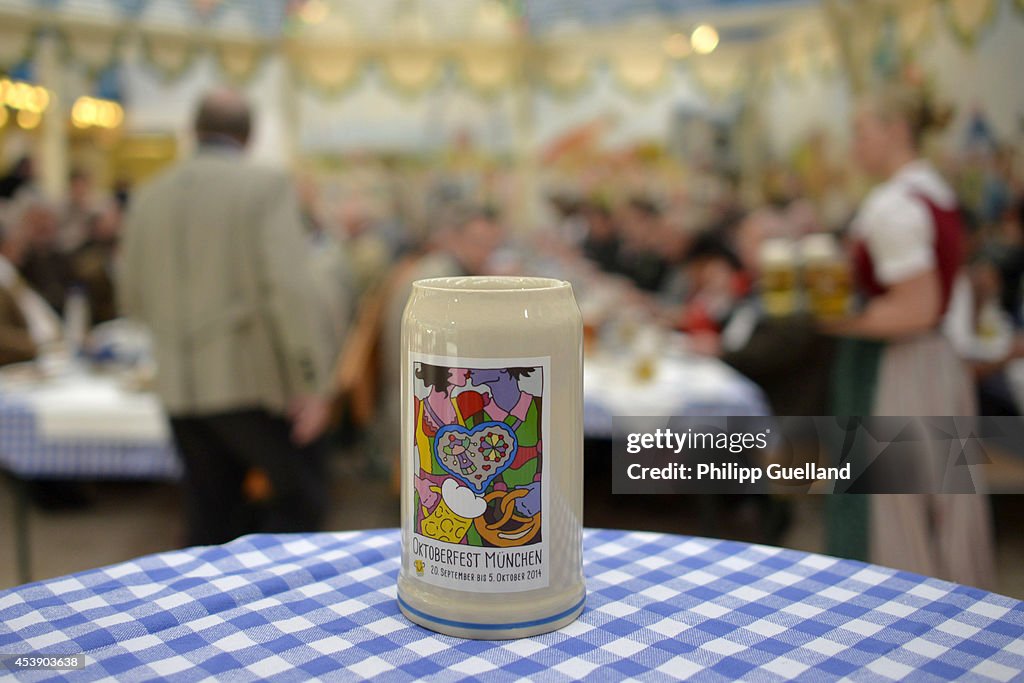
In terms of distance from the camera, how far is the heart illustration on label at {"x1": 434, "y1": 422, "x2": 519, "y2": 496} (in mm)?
724

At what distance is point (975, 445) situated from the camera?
1476 millimetres

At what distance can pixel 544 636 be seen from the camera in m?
0.74

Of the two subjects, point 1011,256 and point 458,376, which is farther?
point 1011,256

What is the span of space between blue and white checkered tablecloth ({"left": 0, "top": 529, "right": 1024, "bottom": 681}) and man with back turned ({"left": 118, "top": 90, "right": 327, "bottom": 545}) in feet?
5.17

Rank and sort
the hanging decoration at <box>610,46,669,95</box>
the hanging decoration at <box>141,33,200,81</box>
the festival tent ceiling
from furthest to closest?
1. the hanging decoration at <box>610,46,669,95</box>
2. the hanging decoration at <box>141,33,200,81</box>
3. the festival tent ceiling

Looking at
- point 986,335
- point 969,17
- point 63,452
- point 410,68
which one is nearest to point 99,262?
point 63,452

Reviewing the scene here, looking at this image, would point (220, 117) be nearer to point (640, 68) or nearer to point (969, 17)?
point (969, 17)

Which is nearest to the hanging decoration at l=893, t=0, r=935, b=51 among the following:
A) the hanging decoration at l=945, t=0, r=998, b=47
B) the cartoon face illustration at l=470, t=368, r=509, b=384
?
the hanging decoration at l=945, t=0, r=998, b=47

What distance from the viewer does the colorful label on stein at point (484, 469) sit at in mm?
721

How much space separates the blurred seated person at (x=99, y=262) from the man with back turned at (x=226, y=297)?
8.40 feet

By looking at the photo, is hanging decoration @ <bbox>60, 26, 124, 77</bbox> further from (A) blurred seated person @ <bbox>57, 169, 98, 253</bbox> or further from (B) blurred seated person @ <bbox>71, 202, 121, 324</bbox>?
(B) blurred seated person @ <bbox>71, 202, 121, 324</bbox>

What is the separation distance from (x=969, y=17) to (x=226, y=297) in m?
4.35

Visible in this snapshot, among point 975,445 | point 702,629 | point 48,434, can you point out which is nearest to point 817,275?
point 975,445

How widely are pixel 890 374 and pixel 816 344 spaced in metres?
0.71
